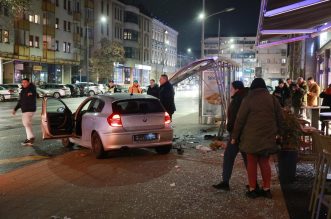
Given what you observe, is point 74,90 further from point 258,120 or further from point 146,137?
point 258,120

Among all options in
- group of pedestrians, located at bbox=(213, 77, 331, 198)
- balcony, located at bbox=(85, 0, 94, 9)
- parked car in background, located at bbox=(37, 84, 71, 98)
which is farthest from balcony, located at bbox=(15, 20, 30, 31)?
group of pedestrians, located at bbox=(213, 77, 331, 198)

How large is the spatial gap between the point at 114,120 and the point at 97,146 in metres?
0.80

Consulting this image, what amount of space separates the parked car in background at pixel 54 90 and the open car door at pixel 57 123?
33881 millimetres

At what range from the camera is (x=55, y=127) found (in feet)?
39.1

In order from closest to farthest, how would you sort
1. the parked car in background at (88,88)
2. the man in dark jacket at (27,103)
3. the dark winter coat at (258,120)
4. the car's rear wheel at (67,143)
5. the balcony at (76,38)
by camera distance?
the dark winter coat at (258,120)
the car's rear wheel at (67,143)
the man in dark jacket at (27,103)
the parked car in background at (88,88)
the balcony at (76,38)

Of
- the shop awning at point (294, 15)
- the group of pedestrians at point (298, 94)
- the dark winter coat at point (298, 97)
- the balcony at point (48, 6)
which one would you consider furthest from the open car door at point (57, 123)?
the balcony at point (48, 6)

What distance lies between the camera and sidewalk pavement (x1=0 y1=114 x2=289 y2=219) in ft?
20.8

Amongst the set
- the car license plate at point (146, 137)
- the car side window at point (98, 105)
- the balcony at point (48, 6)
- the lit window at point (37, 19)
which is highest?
the balcony at point (48, 6)

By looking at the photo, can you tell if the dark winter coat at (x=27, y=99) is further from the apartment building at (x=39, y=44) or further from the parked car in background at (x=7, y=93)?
the apartment building at (x=39, y=44)

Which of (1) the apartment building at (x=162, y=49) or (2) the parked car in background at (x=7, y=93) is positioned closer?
(2) the parked car in background at (x=7, y=93)

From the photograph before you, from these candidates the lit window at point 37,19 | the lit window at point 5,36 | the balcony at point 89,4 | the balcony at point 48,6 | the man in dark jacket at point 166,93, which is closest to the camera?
the man in dark jacket at point 166,93

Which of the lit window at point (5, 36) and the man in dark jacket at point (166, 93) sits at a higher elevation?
the lit window at point (5, 36)

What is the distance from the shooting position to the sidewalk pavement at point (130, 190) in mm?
6332

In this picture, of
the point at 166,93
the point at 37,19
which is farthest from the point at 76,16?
the point at 166,93
